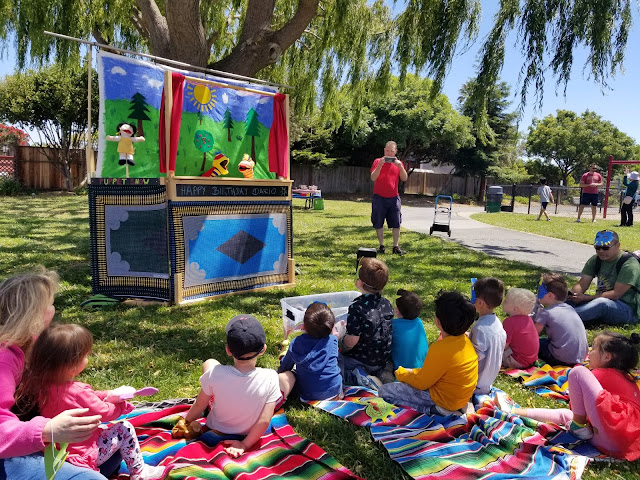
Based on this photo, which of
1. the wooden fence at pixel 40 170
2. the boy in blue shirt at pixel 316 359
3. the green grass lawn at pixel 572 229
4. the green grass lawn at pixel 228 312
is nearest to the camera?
the green grass lawn at pixel 228 312

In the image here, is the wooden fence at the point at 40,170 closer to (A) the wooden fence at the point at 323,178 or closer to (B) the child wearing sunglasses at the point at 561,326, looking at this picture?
(A) the wooden fence at the point at 323,178

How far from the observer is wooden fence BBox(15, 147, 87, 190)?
22.0m

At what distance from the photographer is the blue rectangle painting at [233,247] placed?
5.58 meters

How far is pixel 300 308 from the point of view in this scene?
4305mm

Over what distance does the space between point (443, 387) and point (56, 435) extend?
224 cm

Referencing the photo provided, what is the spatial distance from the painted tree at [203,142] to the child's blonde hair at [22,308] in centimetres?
388

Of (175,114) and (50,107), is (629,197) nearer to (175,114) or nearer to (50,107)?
(175,114)

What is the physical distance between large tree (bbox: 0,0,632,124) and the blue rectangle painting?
2.55 meters

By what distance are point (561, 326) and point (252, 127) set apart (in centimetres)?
432

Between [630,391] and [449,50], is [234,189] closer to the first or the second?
[449,50]

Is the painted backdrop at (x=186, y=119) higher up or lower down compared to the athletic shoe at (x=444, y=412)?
higher up

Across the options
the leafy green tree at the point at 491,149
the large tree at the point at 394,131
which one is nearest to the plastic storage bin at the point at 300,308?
the large tree at the point at 394,131

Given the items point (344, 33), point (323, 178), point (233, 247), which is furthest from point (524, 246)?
point (323, 178)

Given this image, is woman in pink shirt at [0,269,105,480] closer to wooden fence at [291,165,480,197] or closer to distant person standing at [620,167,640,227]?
distant person standing at [620,167,640,227]
